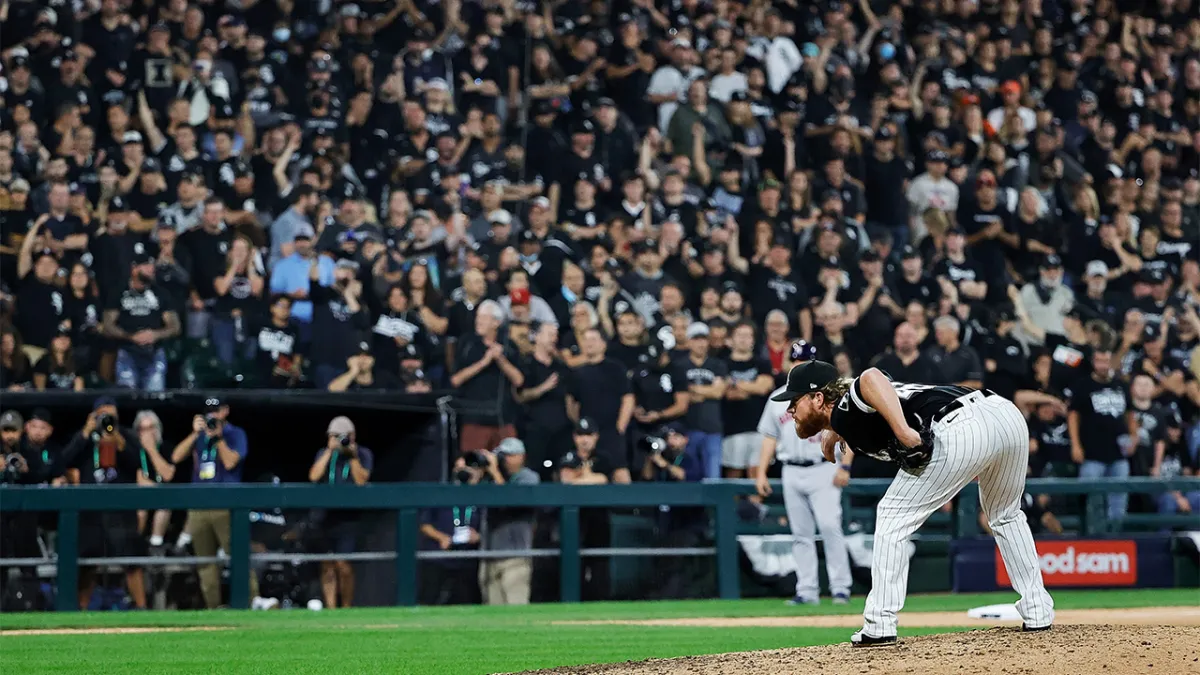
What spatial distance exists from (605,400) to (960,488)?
7.46 meters

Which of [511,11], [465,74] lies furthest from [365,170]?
[511,11]

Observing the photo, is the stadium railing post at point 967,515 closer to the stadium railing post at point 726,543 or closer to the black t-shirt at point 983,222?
the stadium railing post at point 726,543

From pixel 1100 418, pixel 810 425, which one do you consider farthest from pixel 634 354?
pixel 810 425

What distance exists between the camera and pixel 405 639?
9914 millimetres

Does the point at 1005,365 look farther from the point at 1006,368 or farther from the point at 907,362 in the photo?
the point at 907,362

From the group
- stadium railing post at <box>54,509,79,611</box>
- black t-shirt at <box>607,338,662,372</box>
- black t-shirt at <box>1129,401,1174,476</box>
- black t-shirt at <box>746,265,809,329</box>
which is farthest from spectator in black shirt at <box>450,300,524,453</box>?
black t-shirt at <box>1129,401,1174,476</box>

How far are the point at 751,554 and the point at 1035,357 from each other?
404cm

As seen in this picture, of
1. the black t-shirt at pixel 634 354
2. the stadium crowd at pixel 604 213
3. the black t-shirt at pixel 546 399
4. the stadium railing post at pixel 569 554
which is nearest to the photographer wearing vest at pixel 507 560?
the stadium railing post at pixel 569 554

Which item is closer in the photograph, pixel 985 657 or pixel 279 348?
pixel 985 657

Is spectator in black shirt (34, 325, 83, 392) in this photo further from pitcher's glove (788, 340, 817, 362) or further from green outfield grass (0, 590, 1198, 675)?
pitcher's glove (788, 340, 817, 362)

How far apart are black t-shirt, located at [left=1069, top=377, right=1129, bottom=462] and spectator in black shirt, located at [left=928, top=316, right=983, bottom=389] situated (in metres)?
1.40

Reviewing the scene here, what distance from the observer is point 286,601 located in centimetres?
1289

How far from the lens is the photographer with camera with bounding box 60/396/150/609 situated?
12.6 m

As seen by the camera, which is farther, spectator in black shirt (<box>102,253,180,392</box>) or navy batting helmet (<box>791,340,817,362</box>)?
spectator in black shirt (<box>102,253,180,392</box>)
